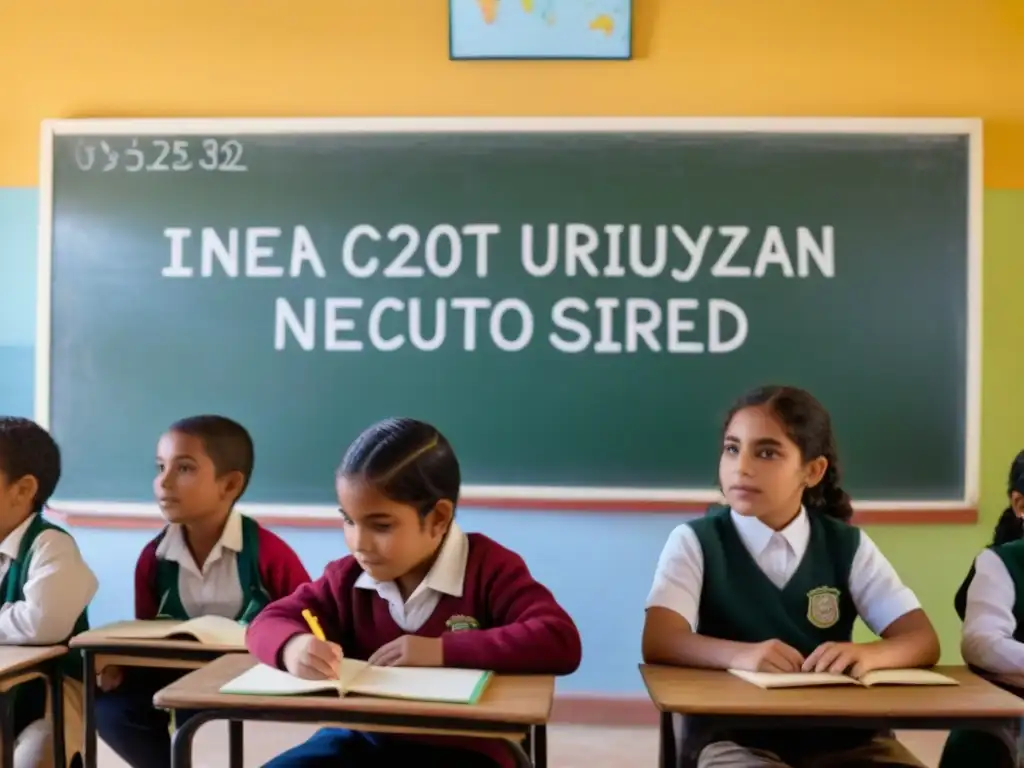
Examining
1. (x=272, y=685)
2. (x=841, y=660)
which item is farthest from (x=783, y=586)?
(x=272, y=685)

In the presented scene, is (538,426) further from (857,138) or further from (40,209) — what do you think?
(40,209)

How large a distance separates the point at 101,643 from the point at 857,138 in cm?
271

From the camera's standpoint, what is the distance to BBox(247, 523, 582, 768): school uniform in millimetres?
1441

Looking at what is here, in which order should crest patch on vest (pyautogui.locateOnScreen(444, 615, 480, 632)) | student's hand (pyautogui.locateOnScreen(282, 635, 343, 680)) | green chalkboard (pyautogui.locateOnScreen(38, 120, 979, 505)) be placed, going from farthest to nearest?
1. green chalkboard (pyautogui.locateOnScreen(38, 120, 979, 505))
2. crest patch on vest (pyautogui.locateOnScreen(444, 615, 480, 632))
3. student's hand (pyautogui.locateOnScreen(282, 635, 343, 680))

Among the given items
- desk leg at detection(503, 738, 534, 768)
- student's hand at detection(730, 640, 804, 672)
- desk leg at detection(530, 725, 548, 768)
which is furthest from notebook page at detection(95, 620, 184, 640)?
student's hand at detection(730, 640, 804, 672)

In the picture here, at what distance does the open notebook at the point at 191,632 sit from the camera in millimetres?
1707

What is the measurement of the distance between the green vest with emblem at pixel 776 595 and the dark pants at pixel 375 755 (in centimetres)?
51

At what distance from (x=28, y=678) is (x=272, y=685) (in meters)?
0.62

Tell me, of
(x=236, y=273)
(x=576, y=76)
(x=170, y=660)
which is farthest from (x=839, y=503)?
(x=236, y=273)

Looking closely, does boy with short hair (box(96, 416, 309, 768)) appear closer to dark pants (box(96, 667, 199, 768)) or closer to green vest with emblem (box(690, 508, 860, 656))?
dark pants (box(96, 667, 199, 768))

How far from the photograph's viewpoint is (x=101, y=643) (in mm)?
1663

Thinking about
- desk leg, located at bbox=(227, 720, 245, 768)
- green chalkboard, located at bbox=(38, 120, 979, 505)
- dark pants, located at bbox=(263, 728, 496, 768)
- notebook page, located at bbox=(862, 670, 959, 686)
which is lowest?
desk leg, located at bbox=(227, 720, 245, 768)

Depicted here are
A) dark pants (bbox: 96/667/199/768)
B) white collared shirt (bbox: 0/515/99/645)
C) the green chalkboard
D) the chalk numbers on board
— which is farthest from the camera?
the chalk numbers on board

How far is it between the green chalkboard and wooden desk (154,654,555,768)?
1906 millimetres
